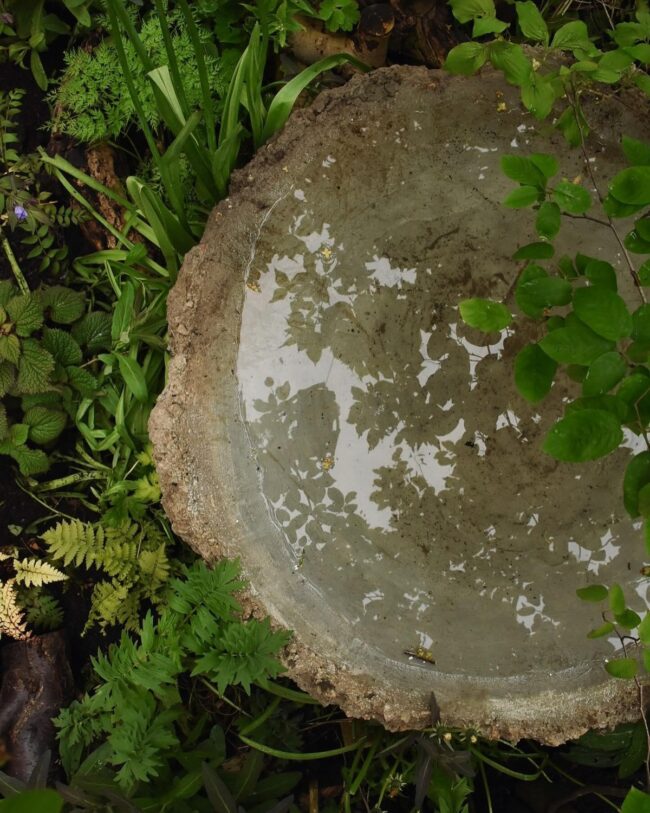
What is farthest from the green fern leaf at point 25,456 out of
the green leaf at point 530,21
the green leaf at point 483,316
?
the green leaf at point 530,21

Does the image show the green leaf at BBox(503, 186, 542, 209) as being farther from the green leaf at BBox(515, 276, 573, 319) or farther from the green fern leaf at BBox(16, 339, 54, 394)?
the green fern leaf at BBox(16, 339, 54, 394)

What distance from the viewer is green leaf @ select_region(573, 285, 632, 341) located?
1.15 metres

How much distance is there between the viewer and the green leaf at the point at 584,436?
3.57 feet

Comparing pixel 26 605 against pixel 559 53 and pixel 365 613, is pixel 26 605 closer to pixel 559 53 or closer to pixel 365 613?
pixel 365 613

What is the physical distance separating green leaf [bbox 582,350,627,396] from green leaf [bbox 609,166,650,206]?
0.31m

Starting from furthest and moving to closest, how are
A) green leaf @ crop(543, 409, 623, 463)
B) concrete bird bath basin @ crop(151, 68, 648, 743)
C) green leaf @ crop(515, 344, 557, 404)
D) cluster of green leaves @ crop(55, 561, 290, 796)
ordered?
concrete bird bath basin @ crop(151, 68, 648, 743), cluster of green leaves @ crop(55, 561, 290, 796), green leaf @ crop(515, 344, 557, 404), green leaf @ crop(543, 409, 623, 463)

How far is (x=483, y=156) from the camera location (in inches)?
61.6

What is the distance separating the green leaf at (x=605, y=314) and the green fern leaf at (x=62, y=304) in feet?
4.21

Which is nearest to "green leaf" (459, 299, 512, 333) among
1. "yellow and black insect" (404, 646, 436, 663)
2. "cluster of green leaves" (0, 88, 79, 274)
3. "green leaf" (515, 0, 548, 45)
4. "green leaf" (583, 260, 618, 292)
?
"green leaf" (583, 260, 618, 292)

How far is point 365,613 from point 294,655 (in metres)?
0.18

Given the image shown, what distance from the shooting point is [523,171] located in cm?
127

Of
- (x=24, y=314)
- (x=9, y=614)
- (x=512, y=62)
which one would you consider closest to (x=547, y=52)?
(x=512, y=62)

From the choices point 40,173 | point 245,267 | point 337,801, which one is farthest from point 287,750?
point 40,173

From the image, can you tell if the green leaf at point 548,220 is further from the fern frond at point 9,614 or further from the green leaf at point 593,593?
the fern frond at point 9,614
